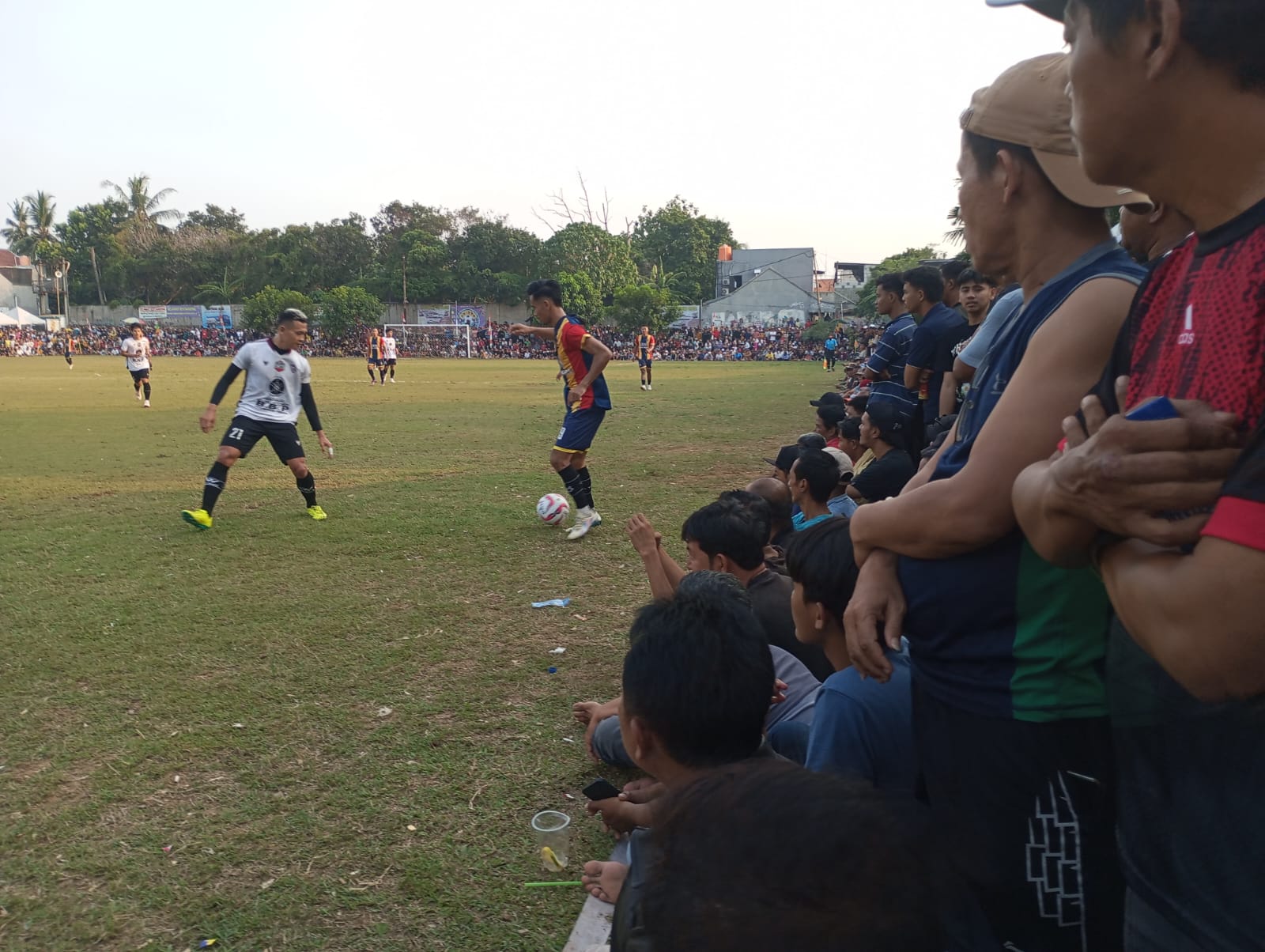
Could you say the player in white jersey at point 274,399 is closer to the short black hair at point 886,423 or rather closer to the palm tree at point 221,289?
the short black hair at point 886,423

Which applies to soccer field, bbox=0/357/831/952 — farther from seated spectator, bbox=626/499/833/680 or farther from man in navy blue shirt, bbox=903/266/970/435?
man in navy blue shirt, bbox=903/266/970/435

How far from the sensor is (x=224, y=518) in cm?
828

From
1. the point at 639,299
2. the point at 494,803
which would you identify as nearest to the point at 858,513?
the point at 494,803

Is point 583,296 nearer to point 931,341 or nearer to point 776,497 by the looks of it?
point 931,341

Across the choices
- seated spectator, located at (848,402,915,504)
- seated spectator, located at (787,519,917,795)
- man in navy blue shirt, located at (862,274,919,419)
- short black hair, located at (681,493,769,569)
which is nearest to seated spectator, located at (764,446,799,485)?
seated spectator, located at (848,402,915,504)

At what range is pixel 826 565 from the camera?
2260 mm

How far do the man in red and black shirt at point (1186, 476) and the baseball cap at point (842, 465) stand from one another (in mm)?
3865

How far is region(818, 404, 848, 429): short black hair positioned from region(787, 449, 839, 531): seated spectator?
98.7 inches

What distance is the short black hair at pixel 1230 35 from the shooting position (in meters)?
0.93

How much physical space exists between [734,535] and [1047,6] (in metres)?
2.75

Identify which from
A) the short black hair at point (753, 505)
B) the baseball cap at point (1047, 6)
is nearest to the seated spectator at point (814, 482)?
the short black hair at point (753, 505)

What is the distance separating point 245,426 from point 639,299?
45319 mm

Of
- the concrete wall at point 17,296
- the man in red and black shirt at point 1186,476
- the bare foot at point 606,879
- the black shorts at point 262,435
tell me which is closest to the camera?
→ the man in red and black shirt at point 1186,476

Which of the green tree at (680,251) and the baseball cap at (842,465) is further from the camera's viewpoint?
the green tree at (680,251)
